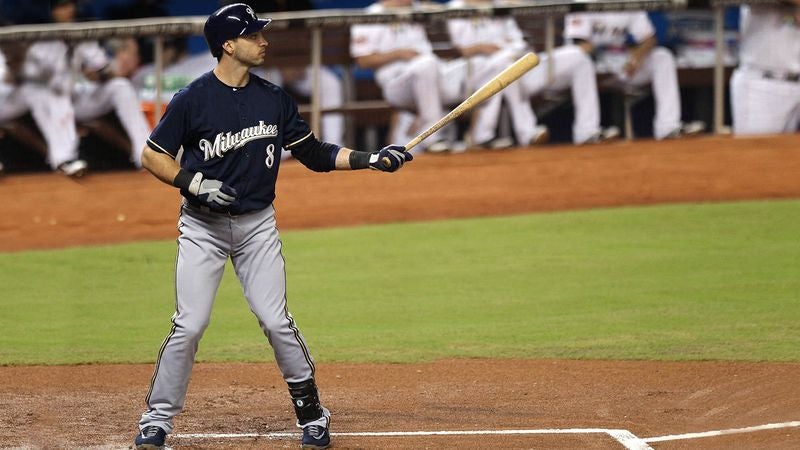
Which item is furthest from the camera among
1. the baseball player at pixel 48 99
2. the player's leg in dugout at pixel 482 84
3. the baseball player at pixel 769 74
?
the baseball player at pixel 769 74

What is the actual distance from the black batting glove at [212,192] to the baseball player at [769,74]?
9846 millimetres

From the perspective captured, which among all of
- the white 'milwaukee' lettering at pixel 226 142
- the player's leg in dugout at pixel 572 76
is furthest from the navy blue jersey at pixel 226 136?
the player's leg in dugout at pixel 572 76

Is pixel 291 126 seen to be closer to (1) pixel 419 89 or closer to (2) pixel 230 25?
(2) pixel 230 25

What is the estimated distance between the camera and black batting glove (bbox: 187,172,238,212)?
549 cm

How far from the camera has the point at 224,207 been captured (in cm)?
555

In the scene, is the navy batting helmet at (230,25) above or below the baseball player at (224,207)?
above

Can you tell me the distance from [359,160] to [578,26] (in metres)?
8.70

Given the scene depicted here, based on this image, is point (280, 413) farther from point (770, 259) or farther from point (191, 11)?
point (191, 11)

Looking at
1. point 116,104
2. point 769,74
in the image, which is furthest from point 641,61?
point 116,104

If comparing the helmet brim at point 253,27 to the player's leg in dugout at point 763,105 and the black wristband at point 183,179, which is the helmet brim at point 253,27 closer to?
the black wristband at point 183,179

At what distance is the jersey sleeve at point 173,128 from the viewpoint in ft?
18.3

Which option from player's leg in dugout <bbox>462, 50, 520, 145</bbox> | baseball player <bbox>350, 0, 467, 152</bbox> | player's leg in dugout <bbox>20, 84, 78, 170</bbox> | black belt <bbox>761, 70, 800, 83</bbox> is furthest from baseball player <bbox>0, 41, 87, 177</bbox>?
black belt <bbox>761, 70, 800, 83</bbox>

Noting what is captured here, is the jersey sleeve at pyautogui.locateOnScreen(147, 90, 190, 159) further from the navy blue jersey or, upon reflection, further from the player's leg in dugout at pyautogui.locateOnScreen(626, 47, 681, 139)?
the player's leg in dugout at pyautogui.locateOnScreen(626, 47, 681, 139)

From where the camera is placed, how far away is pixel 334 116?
14.0 m
